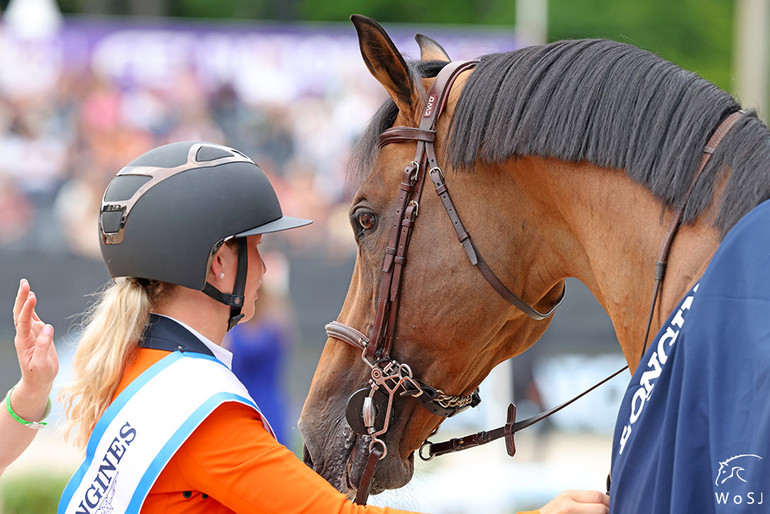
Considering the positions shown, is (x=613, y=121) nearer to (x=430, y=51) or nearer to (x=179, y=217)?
(x=430, y=51)

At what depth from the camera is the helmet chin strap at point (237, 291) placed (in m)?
2.12

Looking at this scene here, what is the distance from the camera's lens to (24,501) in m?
5.96

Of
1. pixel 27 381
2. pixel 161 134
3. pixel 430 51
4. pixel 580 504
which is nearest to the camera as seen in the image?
pixel 580 504

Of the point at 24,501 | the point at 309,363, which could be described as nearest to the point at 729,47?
the point at 309,363

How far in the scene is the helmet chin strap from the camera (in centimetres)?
212

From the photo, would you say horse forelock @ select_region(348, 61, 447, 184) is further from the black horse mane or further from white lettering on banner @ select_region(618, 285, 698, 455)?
white lettering on banner @ select_region(618, 285, 698, 455)

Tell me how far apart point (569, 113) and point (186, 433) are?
3.89ft

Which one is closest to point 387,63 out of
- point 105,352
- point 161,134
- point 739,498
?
point 105,352

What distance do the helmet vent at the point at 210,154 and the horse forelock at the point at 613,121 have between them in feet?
2.12

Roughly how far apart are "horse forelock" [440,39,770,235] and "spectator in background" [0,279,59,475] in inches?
46.4

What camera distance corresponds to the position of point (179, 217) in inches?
82.2

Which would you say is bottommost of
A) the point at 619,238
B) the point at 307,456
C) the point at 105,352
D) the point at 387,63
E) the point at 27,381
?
the point at 307,456

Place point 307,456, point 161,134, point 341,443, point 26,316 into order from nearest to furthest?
point 26,316, point 341,443, point 307,456, point 161,134

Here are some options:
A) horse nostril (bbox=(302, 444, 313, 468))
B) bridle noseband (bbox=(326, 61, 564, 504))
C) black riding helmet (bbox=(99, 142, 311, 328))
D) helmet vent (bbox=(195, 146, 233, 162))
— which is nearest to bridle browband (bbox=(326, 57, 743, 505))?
bridle noseband (bbox=(326, 61, 564, 504))
